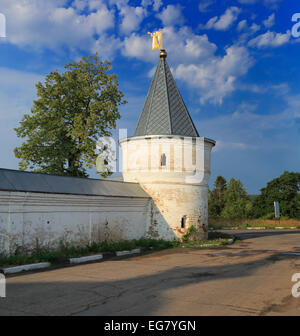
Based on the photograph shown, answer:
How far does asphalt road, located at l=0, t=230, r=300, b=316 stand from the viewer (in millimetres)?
5836

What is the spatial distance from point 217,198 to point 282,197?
12.0m

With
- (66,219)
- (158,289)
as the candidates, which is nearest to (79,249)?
(66,219)

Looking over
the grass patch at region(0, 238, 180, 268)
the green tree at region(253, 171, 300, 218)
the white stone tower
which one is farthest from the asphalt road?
the green tree at region(253, 171, 300, 218)

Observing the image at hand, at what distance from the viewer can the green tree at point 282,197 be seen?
44812mm

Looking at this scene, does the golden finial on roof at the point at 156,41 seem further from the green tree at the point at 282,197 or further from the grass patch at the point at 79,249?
the green tree at the point at 282,197

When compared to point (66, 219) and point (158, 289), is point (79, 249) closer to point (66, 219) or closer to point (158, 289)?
point (66, 219)

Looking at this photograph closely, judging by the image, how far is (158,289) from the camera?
7.25m

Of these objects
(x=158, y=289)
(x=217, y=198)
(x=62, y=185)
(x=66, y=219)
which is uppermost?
(x=62, y=185)

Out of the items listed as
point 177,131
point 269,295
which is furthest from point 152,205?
point 269,295

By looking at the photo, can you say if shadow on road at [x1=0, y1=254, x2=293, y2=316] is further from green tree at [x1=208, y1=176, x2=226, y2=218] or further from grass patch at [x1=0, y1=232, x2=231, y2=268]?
green tree at [x1=208, y1=176, x2=226, y2=218]

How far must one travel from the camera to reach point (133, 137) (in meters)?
16.9

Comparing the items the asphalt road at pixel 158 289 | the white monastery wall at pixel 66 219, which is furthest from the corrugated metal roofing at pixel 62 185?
the asphalt road at pixel 158 289

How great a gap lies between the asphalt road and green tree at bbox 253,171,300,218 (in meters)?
36.0

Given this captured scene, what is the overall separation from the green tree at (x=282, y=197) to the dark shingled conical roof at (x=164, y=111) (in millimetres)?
30697
